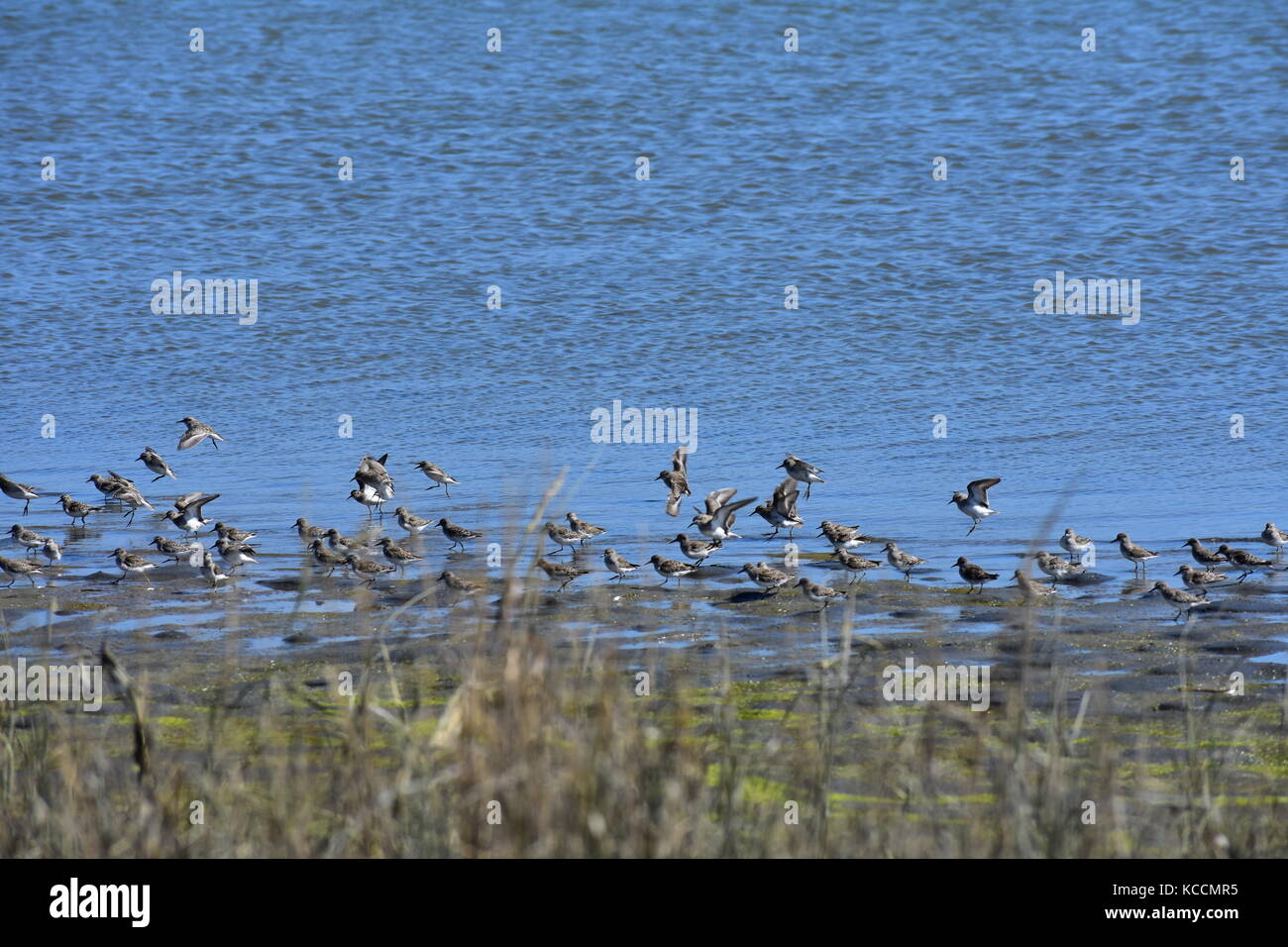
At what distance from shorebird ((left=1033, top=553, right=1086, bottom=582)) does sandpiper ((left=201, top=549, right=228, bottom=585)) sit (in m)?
6.98

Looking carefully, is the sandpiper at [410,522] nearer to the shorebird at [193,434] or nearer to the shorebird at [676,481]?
the shorebird at [676,481]

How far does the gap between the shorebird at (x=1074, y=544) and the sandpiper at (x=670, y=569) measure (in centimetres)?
326

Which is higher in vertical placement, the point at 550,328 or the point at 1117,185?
the point at 1117,185

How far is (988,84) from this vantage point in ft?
133

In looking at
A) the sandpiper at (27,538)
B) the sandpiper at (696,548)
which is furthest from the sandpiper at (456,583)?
the sandpiper at (27,538)

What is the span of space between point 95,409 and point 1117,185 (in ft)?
66.3

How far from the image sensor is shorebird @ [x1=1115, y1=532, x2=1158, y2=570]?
48.7 ft

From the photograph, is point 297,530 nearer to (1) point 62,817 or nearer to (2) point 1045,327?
(1) point 62,817

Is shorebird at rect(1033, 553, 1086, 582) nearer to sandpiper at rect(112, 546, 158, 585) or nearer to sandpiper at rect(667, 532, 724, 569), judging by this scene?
sandpiper at rect(667, 532, 724, 569)

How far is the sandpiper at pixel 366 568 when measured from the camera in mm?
15242

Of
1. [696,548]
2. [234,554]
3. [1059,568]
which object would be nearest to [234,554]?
[234,554]

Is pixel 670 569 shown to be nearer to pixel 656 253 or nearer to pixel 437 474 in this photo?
pixel 437 474

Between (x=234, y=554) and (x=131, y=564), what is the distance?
88 cm

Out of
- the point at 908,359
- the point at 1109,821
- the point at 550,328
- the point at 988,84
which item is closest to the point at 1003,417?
the point at 908,359
